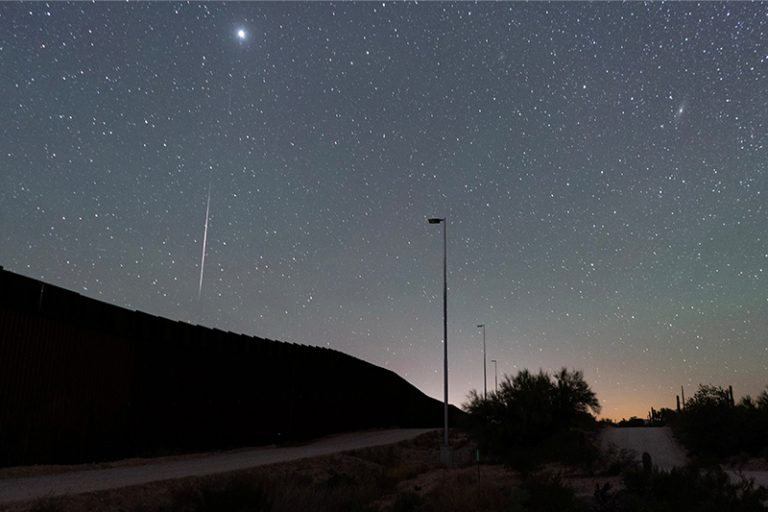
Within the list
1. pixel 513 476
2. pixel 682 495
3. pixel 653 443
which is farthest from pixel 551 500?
pixel 653 443

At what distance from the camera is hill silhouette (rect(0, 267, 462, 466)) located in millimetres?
21219

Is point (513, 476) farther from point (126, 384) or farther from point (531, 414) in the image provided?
point (126, 384)

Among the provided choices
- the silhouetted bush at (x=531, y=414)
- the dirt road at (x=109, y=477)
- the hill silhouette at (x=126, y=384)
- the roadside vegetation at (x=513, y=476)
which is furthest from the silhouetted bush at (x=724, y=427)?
the hill silhouette at (x=126, y=384)

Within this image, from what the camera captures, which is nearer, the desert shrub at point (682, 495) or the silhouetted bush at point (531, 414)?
the desert shrub at point (682, 495)

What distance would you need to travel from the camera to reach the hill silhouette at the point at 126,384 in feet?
69.6

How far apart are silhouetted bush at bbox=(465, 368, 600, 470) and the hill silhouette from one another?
11530 mm

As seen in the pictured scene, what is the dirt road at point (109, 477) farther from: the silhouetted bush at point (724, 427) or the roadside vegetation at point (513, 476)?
the silhouetted bush at point (724, 427)

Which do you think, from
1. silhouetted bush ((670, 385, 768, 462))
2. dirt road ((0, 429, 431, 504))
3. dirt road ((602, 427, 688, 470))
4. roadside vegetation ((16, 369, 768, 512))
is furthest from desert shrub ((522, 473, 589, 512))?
silhouetted bush ((670, 385, 768, 462))

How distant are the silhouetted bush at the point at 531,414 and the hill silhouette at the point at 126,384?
1153cm

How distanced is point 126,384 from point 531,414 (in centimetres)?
1786

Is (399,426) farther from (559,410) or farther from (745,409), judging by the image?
(745,409)

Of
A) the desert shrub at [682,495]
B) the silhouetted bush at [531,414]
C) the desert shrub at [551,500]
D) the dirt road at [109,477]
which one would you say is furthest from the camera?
the silhouetted bush at [531,414]

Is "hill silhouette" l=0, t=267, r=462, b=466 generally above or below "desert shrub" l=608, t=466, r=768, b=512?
above

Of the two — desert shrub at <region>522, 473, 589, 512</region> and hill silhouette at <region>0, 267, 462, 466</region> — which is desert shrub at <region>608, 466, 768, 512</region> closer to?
desert shrub at <region>522, 473, 589, 512</region>
